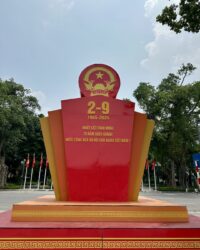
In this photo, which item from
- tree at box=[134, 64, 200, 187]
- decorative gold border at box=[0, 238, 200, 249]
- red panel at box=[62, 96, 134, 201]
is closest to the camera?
decorative gold border at box=[0, 238, 200, 249]

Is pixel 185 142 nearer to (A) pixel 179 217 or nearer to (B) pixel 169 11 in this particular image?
(B) pixel 169 11

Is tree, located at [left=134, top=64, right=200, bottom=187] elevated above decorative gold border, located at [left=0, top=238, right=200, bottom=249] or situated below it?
above

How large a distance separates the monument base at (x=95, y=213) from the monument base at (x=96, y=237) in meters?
0.33

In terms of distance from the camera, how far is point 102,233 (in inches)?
179

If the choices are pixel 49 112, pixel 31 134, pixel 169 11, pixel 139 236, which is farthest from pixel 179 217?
pixel 31 134

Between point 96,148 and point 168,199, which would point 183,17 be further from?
point 168,199

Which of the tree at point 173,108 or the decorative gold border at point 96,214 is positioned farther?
the tree at point 173,108

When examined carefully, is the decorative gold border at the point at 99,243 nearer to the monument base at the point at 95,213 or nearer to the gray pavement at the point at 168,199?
the monument base at the point at 95,213

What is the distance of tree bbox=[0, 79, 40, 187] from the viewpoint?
3206 cm

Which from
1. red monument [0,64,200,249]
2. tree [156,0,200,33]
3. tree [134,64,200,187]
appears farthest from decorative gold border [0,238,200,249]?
tree [134,64,200,187]

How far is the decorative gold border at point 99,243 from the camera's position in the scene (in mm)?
4453

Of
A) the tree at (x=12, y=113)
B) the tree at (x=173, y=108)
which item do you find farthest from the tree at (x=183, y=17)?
the tree at (x=12, y=113)

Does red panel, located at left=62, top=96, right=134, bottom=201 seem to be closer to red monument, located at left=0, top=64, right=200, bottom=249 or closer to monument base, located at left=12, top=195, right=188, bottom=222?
red monument, located at left=0, top=64, right=200, bottom=249

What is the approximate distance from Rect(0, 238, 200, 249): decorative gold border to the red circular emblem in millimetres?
3140
